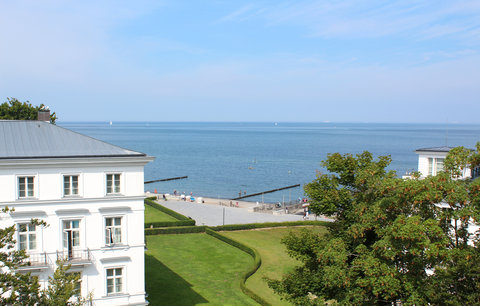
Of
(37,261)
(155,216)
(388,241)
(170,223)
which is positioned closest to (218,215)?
(155,216)

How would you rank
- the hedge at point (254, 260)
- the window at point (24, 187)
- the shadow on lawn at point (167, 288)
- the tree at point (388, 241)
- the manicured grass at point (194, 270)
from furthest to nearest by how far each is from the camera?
the manicured grass at point (194, 270)
the hedge at point (254, 260)
the shadow on lawn at point (167, 288)
the window at point (24, 187)
the tree at point (388, 241)

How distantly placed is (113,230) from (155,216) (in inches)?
1358

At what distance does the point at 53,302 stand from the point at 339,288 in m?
12.6

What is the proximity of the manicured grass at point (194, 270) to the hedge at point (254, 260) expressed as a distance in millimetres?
417

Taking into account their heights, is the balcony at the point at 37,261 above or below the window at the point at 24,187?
Result: below

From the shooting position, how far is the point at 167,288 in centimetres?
3684

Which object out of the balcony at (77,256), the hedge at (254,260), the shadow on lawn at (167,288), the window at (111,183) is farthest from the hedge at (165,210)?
the balcony at (77,256)

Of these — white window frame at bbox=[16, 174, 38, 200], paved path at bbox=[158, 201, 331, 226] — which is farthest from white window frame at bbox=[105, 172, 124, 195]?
paved path at bbox=[158, 201, 331, 226]

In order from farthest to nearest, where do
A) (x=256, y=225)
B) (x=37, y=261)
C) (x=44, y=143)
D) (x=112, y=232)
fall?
(x=256, y=225) → (x=44, y=143) → (x=112, y=232) → (x=37, y=261)

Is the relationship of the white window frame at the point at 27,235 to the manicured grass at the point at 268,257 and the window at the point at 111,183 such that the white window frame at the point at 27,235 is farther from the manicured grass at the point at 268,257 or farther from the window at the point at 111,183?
the manicured grass at the point at 268,257

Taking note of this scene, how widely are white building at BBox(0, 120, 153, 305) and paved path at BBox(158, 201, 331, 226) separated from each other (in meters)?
32.5

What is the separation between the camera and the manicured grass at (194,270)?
35062mm

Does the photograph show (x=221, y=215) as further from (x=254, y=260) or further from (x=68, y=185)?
(x=68, y=185)

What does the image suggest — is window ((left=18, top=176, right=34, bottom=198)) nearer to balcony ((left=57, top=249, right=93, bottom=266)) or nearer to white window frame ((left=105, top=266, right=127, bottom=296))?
balcony ((left=57, top=249, right=93, bottom=266))
